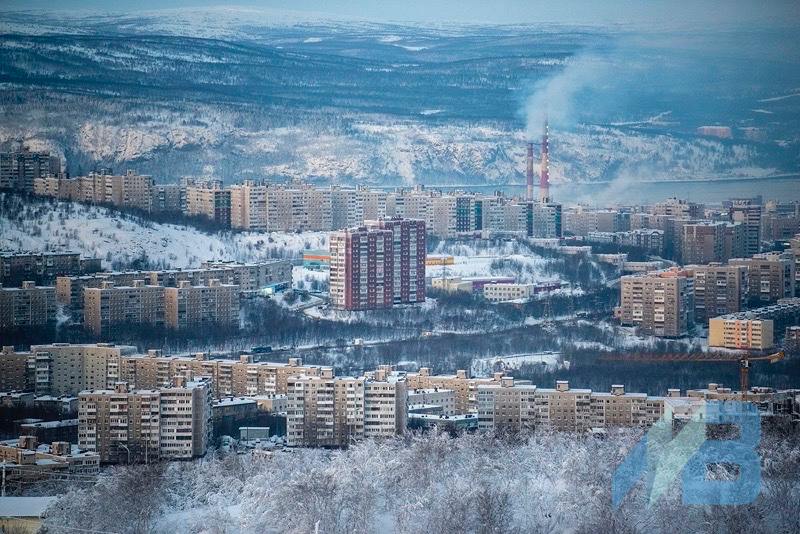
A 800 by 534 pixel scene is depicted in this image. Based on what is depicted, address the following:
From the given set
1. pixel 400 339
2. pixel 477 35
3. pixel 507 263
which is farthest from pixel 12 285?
pixel 477 35

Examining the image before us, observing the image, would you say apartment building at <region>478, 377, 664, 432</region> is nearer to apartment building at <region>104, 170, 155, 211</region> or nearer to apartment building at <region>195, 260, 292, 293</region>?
apartment building at <region>195, 260, 292, 293</region>

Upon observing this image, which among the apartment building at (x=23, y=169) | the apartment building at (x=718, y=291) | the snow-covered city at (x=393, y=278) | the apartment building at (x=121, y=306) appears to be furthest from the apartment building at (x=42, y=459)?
the apartment building at (x=23, y=169)

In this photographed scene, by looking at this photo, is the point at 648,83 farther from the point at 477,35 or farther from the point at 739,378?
the point at 739,378

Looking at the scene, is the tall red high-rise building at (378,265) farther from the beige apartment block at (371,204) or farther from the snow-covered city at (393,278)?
the beige apartment block at (371,204)

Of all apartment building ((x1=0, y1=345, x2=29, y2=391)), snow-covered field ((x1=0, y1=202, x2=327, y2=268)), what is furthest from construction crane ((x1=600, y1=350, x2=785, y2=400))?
snow-covered field ((x1=0, y1=202, x2=327, y2=268))

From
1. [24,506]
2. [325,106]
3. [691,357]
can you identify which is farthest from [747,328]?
[325,106]

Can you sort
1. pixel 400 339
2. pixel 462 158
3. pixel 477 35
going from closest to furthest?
pixel 400 339, pixel 462 158, pixel 477 35
